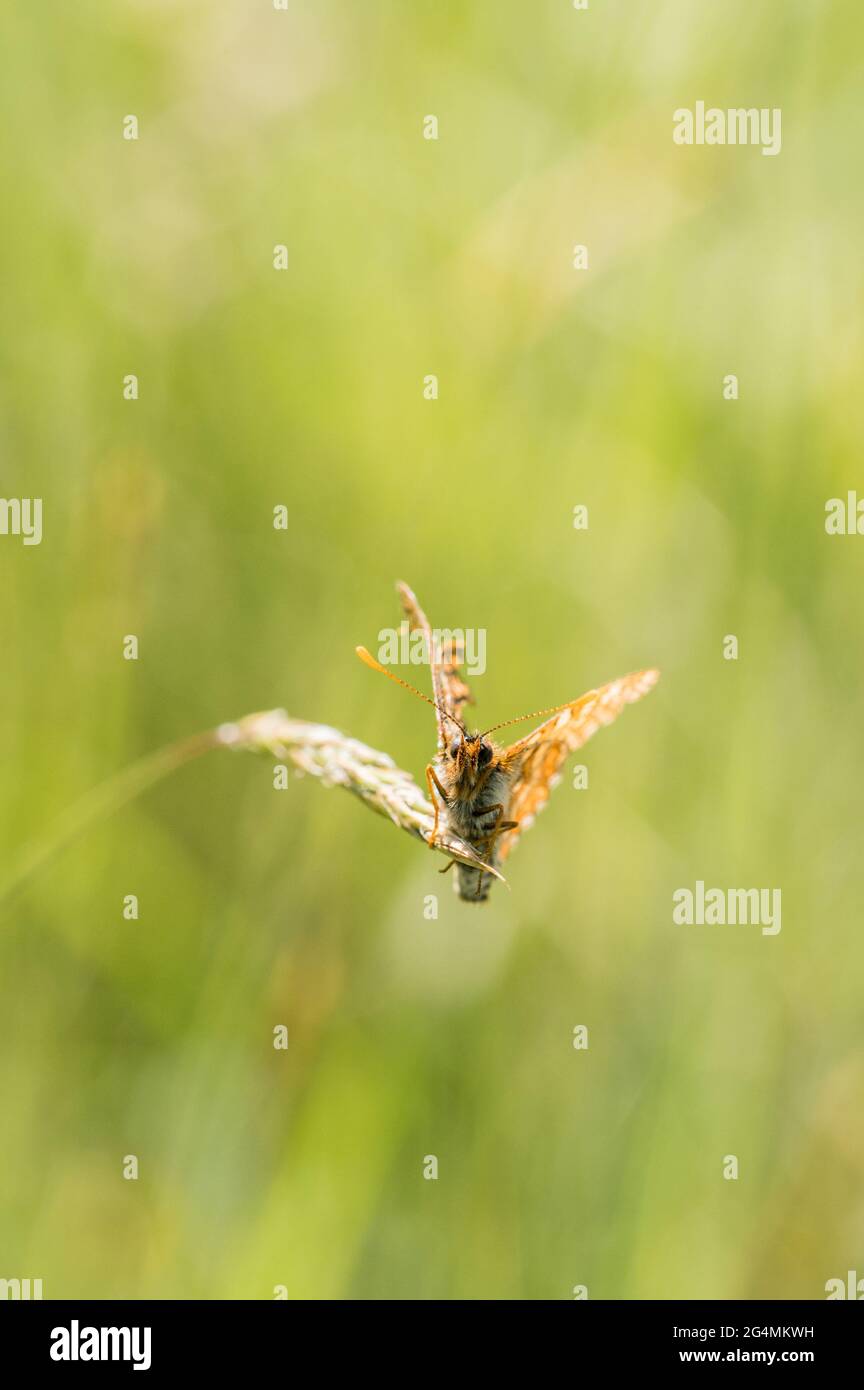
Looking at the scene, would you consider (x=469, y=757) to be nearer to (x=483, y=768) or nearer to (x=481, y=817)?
(x=483, y=768)

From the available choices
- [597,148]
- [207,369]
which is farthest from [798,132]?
[207,369]

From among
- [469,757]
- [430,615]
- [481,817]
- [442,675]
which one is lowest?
[481,817]

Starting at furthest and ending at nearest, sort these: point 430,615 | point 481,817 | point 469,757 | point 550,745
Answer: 1. point 430,615
2. point 550,745
3. point 481,817
4. point 469,757

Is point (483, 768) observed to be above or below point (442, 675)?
below

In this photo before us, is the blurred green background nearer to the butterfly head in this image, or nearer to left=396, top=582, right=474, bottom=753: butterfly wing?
left=396, top=582, right=474, bottom=753: butterfly wing

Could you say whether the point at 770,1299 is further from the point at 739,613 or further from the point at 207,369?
the point at 207,369


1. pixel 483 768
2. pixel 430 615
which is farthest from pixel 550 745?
pixel 430 615

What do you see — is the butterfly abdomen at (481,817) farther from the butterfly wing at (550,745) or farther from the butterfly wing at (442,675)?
the butterfly wing at (442,675)
